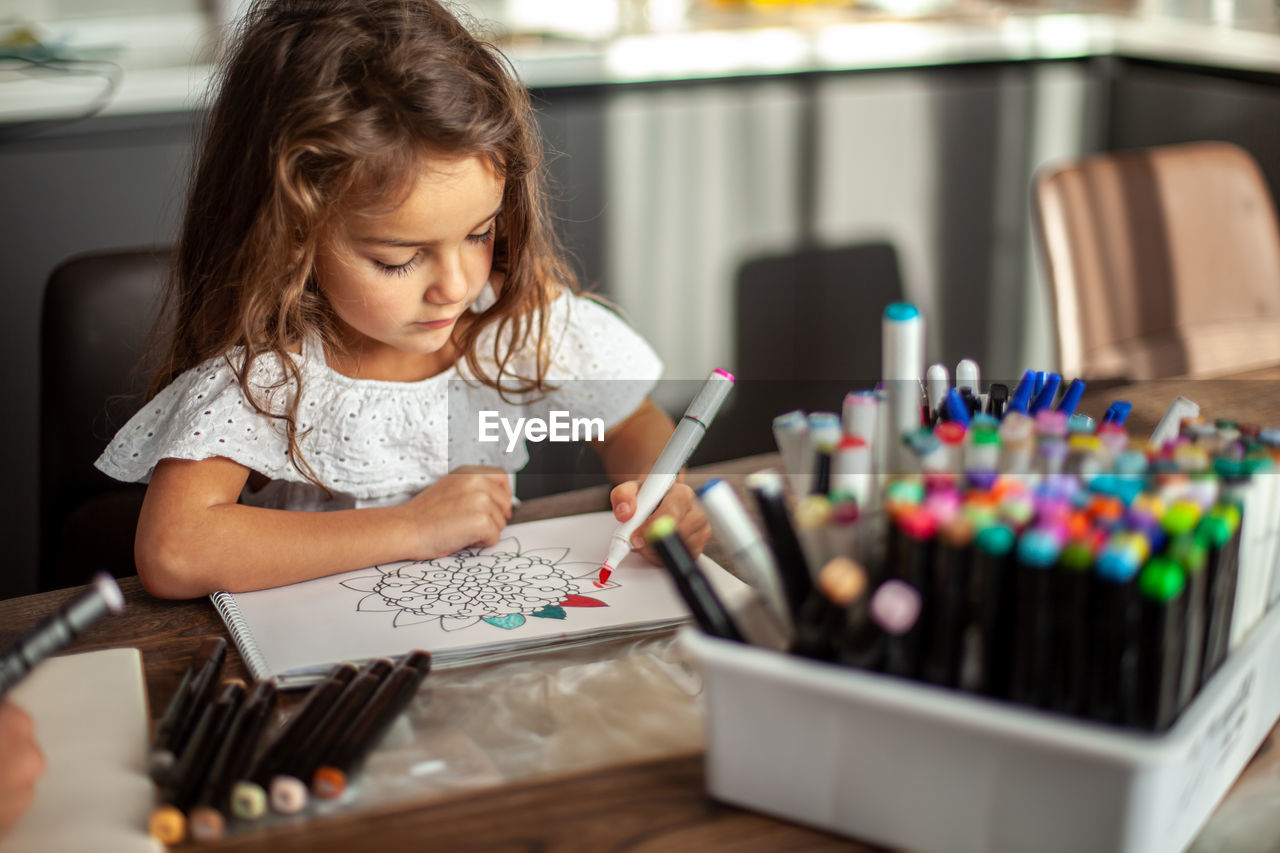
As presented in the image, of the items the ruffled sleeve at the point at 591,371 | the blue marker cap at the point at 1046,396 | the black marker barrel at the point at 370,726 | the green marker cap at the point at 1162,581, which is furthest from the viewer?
the ruffled sleeve at the point at 591,371

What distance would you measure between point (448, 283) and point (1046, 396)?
432 mm

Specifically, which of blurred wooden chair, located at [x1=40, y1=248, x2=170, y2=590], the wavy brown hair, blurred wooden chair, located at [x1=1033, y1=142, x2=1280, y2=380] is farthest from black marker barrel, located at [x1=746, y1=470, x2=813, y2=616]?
blurred wooden chair, located at [x1=1033, y1=142, x2=1280, y2=380]

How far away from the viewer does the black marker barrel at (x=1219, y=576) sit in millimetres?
450

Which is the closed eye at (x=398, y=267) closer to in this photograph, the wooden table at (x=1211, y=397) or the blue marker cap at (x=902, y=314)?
the blue marker cap at (x=902, y=314)

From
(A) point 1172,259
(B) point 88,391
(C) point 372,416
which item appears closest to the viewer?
(C) point 372,416

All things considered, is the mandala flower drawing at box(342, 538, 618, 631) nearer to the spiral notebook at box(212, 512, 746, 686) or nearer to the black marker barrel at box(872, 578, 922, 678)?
the spiral notebook at box(212, 512, 746, 686)

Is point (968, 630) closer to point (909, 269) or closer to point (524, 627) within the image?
point (524, 627)

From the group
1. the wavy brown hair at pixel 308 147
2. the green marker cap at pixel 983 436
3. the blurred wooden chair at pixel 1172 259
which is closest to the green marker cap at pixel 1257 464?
the green marker cap at pixel 983 436

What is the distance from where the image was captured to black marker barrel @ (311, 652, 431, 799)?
52cm

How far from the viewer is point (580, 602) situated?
0.71 meters

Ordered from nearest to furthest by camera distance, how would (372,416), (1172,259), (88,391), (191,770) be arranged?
(191,770) → (372,416) → (88,391) → (1172,259)

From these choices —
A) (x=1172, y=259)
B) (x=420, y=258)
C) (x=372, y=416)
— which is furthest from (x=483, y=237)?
(x=1172, y=259)

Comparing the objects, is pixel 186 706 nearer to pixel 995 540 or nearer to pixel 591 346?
pixel 995 540

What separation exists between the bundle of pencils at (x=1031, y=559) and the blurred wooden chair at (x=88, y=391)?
82cm
